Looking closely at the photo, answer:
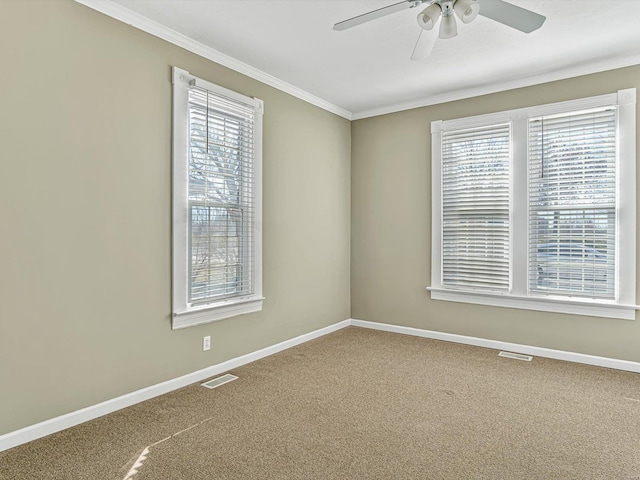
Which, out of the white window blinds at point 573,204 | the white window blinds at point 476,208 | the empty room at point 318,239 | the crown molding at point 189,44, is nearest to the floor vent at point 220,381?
the empty room at point 318,239

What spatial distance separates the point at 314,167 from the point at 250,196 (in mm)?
1103

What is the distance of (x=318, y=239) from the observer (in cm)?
460

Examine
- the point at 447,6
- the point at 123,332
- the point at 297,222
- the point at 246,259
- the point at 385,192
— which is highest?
the point at 447,6

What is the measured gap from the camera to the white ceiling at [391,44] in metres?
2.66

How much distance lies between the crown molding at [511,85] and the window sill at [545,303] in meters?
2.08

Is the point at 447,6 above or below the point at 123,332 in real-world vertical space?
above

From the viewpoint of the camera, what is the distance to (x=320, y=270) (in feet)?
15.2

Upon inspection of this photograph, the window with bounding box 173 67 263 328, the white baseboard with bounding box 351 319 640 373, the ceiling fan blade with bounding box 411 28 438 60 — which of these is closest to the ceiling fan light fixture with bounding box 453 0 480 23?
the ceiling fan blade with bounding box 411 28 438 60

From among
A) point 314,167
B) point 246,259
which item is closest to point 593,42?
point 314,167

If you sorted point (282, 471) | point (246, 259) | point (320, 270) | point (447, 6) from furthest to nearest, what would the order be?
Answer: point (320, 270) < point (246, 259) < point (447, 6) < point (282, 471)

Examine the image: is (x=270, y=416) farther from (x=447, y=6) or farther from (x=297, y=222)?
(x=447, y=6)

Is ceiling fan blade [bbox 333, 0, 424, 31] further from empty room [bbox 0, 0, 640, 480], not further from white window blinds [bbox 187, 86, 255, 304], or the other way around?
white window blinds [bbox 187, 86, 255, 304]

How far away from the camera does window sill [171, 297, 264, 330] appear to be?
3.07 meters

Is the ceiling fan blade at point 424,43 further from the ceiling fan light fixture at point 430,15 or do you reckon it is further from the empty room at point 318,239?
the ceiling fan light fixture at point 430,15
